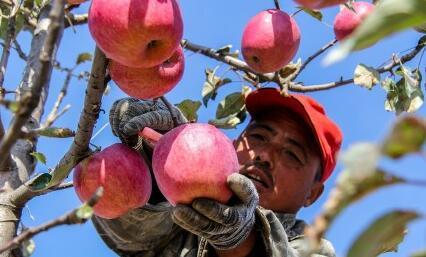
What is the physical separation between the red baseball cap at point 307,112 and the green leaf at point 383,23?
5.37 feet

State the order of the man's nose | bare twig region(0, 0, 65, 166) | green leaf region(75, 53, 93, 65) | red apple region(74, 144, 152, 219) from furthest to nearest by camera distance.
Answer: green leaf region(75, 53, 93, 65) → the man's nose → red apple region(74, 144, 152, 219) → bare twig region(0, 0, 65, 166)

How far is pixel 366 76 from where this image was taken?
210 cm

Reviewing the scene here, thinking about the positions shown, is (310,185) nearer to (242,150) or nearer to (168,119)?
(242,150)

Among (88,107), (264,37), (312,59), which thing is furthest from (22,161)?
(312,59)

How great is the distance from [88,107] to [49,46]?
1.63ft

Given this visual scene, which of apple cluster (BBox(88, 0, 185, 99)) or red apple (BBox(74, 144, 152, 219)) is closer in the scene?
apple cluster (BBox(88, 0, 185, 99))

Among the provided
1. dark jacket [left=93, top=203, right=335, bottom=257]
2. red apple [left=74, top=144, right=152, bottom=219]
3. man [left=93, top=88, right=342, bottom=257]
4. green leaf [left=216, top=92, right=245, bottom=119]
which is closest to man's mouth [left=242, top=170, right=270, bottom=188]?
man [left=93, top=88, right=342, bottom=257]

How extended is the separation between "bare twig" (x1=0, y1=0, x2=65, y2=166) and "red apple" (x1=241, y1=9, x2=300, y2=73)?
3.39 feet

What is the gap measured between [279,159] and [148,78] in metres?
0.79

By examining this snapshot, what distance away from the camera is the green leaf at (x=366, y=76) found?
2.08 meters

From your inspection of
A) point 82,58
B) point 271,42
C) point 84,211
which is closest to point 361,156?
point 84,211

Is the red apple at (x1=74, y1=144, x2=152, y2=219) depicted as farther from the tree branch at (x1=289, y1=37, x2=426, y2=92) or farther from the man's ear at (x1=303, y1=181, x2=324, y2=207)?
the man's ear at (x1=303, y1=181, x2=324, y2=207)

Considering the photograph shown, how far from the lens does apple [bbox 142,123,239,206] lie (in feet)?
4.44

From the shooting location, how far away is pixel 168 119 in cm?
166
